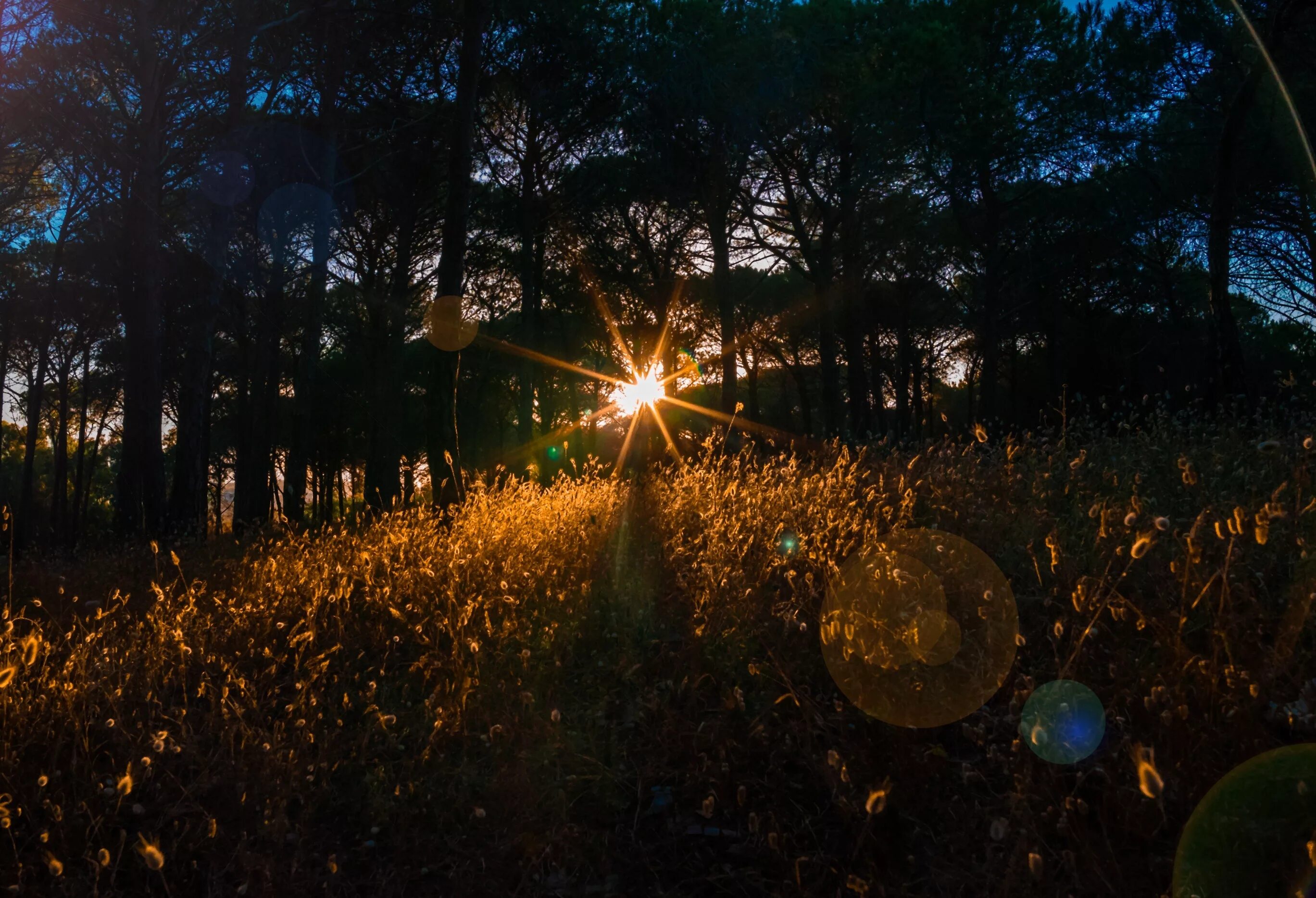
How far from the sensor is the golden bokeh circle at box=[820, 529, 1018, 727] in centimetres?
269

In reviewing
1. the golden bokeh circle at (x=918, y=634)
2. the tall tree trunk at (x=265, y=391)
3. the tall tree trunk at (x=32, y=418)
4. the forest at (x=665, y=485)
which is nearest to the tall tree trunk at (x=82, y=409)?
the forest at (x=665, y=485)

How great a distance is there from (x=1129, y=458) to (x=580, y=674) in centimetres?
351

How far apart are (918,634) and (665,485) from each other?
348cm

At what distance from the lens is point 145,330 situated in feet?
32.1

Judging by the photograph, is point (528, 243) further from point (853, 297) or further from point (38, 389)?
point (38, 389)

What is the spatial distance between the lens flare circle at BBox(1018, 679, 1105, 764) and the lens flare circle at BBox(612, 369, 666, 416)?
642 inches

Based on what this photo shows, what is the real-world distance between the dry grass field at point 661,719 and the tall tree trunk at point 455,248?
3.32m

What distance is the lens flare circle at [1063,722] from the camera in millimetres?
2227

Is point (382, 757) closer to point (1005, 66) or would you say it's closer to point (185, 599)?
point (185, 599)

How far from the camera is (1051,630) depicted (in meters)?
2.72

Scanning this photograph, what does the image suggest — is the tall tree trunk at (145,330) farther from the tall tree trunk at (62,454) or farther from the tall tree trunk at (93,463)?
the tall tree trunk at (93,463)

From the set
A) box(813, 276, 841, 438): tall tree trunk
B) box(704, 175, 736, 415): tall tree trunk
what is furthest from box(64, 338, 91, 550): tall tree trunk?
box(813, 276, 841, 438): tall tree trunk

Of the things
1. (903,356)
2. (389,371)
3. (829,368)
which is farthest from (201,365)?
(903,356)

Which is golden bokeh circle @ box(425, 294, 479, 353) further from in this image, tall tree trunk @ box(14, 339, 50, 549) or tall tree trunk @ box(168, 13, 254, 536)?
tall tree trunk @ box(14, 339, 50, 549)
